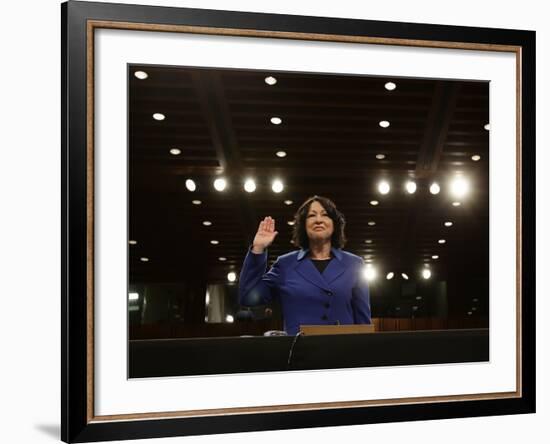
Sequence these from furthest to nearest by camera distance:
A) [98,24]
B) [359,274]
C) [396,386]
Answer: [359,274]
[396,386]
[98,24]

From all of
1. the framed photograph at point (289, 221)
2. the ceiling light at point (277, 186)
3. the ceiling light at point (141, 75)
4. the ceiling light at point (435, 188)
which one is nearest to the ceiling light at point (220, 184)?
the framed photograph at point (289, 221)

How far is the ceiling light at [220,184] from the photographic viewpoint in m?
2.02

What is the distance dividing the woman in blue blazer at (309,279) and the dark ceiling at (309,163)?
0.12 feet

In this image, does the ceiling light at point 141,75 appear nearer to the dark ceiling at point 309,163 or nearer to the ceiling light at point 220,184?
the dark ceiling at point 309,163

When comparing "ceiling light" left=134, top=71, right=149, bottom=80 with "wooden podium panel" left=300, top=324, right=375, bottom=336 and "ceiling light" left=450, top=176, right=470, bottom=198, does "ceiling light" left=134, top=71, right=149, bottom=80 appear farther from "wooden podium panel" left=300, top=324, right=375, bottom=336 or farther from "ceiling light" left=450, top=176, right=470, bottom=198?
"ceiling light" left=450, top=176, right=470, bottom=198

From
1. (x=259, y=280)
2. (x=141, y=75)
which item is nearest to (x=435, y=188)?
(x=259, y=280)

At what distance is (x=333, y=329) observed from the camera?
6.09ft

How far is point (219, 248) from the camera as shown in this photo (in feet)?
6.57

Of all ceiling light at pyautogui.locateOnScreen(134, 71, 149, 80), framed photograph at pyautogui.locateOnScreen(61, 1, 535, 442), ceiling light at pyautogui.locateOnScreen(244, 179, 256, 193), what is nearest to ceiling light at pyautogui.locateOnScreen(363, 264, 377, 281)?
framed photograph at pyautogui.locateOnScreen(61, 1, 535, 442)

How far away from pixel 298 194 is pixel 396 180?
279 mm

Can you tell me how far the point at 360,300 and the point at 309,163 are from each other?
409 millimetres

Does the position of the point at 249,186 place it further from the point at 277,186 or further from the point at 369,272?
the point at 369,272

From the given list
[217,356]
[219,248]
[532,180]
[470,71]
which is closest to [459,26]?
[470,71]

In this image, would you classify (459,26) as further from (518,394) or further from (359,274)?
(518,394)
